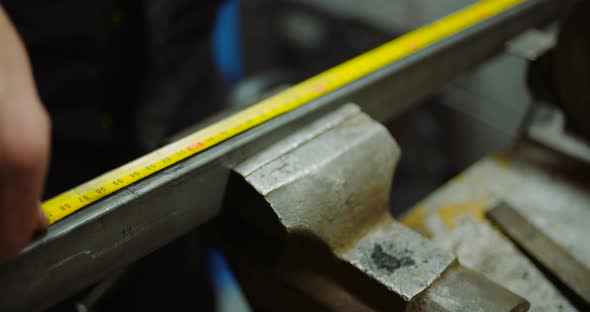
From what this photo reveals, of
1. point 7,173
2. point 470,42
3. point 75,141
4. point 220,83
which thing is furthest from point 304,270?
point 220,83

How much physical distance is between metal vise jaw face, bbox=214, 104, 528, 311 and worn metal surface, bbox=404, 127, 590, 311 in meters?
0.23

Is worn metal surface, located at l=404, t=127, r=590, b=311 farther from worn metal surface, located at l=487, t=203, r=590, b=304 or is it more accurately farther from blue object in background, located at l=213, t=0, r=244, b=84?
blue object in background, located at l=213, t=0, r=244, b=84

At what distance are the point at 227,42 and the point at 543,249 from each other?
1414mm

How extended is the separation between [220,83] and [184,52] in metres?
0.33

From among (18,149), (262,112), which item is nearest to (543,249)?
(262,112)

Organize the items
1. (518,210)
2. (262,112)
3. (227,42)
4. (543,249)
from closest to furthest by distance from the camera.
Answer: (262,112) → (543,249) → (518,210) → (227,42)

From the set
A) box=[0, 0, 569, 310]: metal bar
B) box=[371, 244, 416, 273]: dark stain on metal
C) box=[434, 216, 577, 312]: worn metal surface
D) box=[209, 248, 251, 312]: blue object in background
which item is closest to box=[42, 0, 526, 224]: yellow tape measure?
box=[0, 0, 569, 310]: metal bar

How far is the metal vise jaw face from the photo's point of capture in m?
0.65

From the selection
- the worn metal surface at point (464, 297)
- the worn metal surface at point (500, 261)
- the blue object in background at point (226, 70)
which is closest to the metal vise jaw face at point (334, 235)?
the worn metal surface at point (464, 297)

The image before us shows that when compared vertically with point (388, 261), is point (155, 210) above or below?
above

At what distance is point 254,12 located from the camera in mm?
2629

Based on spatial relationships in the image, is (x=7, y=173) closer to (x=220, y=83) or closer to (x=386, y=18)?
(x=220, y=83)

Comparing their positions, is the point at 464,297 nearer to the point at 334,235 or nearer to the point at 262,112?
the point at 334,235

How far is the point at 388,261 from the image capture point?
0.69 meters
